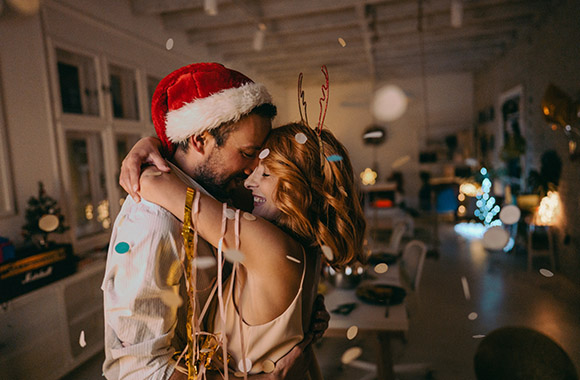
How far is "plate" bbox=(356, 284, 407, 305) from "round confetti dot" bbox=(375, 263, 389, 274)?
0.61 metres

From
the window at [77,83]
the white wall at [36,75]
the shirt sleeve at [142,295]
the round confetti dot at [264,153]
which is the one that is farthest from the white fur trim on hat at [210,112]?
the window at [77,83]

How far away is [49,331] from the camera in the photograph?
8.30 feet

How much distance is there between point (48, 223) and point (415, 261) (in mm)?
3014

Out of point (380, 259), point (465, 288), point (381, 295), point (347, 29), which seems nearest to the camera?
point (381, 295)

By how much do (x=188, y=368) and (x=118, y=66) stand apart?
369 cm

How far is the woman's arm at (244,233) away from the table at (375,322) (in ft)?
4.13

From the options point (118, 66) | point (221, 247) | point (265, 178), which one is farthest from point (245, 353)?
point (118, 66)

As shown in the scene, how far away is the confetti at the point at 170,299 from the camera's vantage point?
90 centimetres

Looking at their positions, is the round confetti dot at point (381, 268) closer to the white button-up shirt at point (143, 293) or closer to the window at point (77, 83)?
the white button-up shirt at point (143, 293)

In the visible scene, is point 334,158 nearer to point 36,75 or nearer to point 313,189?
point 313,189

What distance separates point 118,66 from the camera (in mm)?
3742

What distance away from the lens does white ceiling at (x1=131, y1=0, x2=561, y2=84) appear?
400cm

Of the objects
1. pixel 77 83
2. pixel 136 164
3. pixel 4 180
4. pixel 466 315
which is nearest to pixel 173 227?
pixel 136 164

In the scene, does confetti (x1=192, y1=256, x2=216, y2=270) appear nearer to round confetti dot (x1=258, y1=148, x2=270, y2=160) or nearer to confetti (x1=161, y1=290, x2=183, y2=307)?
confetti (x1=161, y1=290, x2=183, y2=307)
